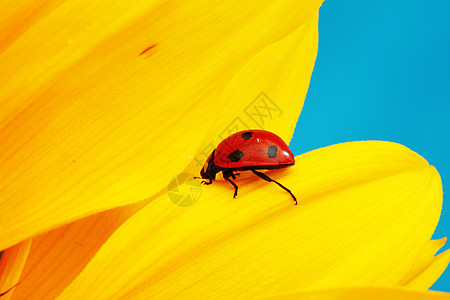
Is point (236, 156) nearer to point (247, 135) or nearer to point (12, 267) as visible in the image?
point (247, 135)

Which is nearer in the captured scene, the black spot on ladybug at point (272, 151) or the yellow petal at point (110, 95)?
the yellow petal at point (110, 95)

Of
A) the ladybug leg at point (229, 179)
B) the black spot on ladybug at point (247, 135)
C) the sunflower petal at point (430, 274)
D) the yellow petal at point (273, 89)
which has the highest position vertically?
the yellow petal at point (273, 89)

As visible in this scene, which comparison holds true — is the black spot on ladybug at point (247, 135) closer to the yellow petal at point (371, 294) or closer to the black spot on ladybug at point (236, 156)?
the black spot on ladybug at point (236, 156)

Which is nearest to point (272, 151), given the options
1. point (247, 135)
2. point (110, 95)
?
point (247, 135)

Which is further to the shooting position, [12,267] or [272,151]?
[272,151]

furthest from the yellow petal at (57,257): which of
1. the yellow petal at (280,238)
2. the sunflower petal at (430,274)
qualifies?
the sunflower petal at (430,274)

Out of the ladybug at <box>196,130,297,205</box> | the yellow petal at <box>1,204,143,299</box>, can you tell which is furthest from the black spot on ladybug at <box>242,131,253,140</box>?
the yellow petal at <box>1,204,143,299</box>

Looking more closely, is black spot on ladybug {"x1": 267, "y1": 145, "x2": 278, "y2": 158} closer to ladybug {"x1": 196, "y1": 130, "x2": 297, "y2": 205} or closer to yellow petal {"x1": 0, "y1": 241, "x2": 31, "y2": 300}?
ladybug {"x1": 196, "y1": 130, "x2": 297, "y2": 205}
